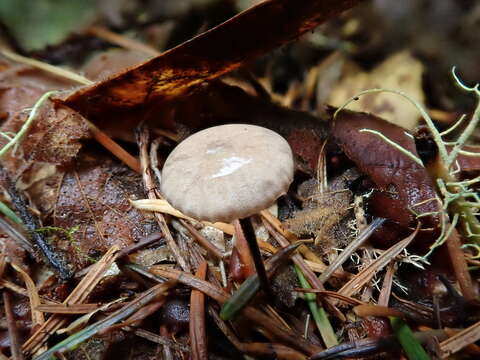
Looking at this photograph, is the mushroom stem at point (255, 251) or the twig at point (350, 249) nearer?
the mushroom stem at point (255, 251)

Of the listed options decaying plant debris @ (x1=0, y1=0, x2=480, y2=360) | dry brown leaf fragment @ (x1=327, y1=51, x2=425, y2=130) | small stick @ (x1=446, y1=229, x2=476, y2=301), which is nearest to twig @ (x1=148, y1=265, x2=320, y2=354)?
decaying plant debris @ (x1=0, y1=0, x2=480, y2=360)

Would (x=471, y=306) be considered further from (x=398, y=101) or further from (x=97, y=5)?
(x=97, y=5)

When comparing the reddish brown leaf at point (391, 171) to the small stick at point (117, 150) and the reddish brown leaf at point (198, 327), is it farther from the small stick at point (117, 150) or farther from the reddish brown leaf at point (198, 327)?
the small stick at point (117, 150)

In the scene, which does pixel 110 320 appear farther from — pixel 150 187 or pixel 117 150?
pixel 117 150

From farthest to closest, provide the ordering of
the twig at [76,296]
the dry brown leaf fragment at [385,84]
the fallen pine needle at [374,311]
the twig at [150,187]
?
the dry brown leaf fragment at [385,84], the twig at [150,187], the twig at [76,296], the fallen pine needle at [374,311]

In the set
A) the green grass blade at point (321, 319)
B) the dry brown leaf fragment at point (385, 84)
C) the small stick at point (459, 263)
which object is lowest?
the green grass blade at point (321, 319)

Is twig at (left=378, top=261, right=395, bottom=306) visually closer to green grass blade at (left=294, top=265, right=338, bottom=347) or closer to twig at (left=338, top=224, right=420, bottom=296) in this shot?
twig at (left=338, top=224, right=420, bottom=296)

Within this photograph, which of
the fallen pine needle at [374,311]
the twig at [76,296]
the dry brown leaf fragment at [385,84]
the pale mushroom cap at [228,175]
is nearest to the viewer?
the pale mushroom cap at [228,175]

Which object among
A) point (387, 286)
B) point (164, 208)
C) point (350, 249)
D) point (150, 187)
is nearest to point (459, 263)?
point (387, 286)

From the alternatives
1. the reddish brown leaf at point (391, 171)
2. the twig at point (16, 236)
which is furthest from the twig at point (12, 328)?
the reddish brown leaf at point (391, 171)
